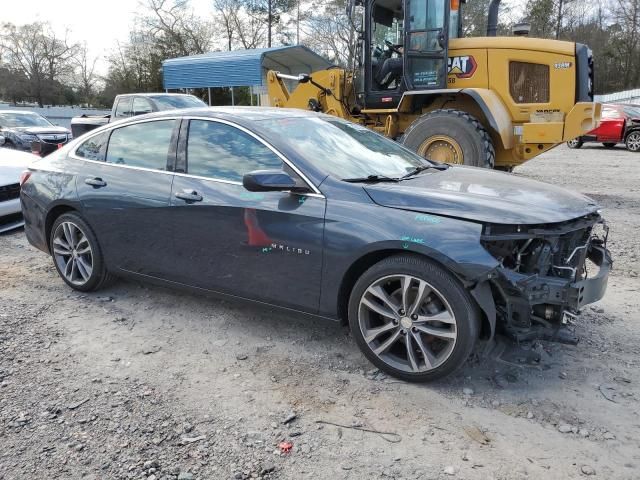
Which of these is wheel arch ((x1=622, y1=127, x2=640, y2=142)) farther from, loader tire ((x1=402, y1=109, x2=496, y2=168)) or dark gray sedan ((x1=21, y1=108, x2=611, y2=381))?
dark gray sedan ((x1=21, y1=108, x2=611, y2=381))

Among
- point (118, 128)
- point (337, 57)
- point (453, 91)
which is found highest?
point (337, 57)

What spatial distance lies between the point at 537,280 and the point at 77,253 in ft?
12.0

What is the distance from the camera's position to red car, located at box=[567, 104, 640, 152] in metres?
16.2

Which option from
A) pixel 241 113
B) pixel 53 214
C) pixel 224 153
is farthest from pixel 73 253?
pixel 241 113

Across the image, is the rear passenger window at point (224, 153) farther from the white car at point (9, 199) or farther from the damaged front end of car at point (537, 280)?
the white car at point (9, 199)

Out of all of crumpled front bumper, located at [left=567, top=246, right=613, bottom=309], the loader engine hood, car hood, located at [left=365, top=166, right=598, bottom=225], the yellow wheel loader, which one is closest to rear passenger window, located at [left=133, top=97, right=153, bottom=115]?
the yellow wheel loader

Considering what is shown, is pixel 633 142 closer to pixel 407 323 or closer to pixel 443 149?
pixel 443 149

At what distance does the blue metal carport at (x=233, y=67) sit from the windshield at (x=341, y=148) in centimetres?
1928

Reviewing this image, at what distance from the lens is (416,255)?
9.66 feet

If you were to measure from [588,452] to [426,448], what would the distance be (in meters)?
0.76

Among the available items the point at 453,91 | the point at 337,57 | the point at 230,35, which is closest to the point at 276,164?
the point at 453,91

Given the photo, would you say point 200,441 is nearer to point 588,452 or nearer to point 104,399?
point 104,399

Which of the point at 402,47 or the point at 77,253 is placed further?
the point at 402,47

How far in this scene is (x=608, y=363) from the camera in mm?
3254
